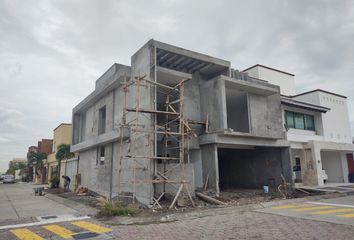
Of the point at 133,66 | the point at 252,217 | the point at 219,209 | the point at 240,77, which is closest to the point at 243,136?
the point at 240,77

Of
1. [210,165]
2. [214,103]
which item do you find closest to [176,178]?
[210,165]

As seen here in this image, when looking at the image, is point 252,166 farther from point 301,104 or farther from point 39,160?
point 39,160

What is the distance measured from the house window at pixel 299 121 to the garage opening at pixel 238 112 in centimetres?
449

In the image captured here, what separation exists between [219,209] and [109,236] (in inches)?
210

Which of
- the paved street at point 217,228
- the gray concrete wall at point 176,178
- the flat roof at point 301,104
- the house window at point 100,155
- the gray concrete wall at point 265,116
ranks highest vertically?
the flat roof at point 301,104

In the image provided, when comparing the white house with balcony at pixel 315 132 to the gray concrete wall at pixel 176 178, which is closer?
the gray concrete wall at pixel 176 178

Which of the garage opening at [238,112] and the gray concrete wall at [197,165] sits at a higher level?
the garage opening at [238,112]

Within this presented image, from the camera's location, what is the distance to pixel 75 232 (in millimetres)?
7801

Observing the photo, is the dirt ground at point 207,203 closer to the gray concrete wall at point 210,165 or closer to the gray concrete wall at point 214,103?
the gray concrete wall at point 210,165

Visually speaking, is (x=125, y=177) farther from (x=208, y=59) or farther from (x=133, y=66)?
(x=208, y=59)

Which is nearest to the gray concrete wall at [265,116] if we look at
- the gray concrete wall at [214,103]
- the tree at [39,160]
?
the gray concrete wall at [214,103]

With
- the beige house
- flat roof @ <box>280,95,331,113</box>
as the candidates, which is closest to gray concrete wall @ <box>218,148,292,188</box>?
flat roof @ <box>280,95,331,113</box>

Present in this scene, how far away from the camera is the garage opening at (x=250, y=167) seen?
58.6ft

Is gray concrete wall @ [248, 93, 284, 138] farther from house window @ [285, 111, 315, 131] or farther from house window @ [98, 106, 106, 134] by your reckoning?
house window @ [98, 106, 106, 134]
